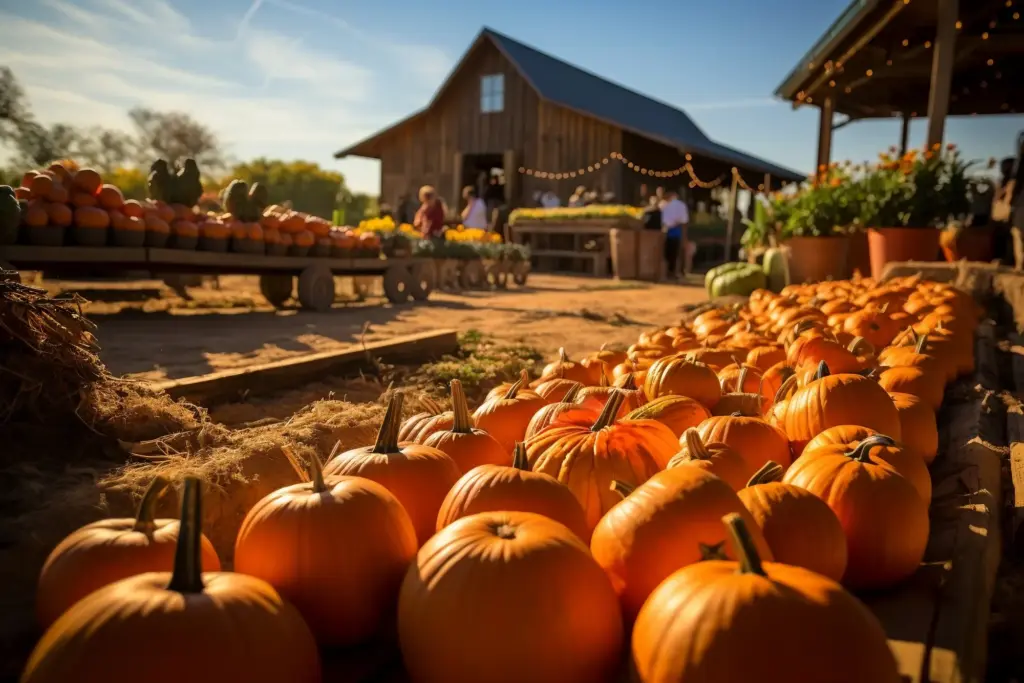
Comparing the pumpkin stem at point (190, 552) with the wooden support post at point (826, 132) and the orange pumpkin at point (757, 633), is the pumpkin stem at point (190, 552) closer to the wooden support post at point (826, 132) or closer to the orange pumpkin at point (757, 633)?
the orange pumpkin at point (757, 633)

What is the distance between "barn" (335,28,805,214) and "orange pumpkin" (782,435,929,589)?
18937mm

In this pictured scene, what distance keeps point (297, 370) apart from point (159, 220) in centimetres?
387

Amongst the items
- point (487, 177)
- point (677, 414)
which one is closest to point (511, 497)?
point (677, 414)

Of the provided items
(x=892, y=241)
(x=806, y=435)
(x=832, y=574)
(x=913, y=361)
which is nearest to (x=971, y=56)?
(x=892, y=241)

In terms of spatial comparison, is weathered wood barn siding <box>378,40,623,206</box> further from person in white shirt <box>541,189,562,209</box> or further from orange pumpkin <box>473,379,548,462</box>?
orange pumpkin <box>473,379,548,462</box>

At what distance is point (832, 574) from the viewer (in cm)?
141

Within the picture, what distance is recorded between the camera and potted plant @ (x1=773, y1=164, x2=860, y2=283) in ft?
27.9

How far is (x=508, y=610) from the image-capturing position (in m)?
1.10

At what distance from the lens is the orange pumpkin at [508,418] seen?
2350mm

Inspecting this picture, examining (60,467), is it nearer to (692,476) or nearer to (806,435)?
(692,476)

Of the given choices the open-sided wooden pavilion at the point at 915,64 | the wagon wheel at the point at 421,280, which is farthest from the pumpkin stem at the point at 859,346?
the wagon wheel at the point at 421,280

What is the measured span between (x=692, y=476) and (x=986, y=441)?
61.6 inches

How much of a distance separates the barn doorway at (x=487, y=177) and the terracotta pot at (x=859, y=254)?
1399cm

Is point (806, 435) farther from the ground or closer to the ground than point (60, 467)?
farther from the ground
